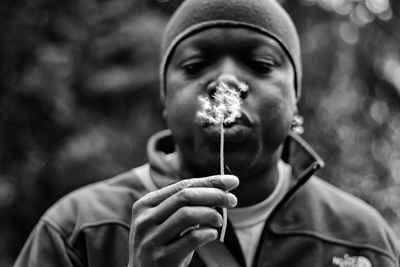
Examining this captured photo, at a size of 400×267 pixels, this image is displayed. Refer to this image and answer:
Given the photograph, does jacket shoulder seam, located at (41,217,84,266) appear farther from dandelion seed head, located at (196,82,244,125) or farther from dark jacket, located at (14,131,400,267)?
dandelion seed head, located at (196,82,244,125)

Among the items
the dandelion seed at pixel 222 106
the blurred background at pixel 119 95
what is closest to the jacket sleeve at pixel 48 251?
the dandelion seed at pixel 222 106

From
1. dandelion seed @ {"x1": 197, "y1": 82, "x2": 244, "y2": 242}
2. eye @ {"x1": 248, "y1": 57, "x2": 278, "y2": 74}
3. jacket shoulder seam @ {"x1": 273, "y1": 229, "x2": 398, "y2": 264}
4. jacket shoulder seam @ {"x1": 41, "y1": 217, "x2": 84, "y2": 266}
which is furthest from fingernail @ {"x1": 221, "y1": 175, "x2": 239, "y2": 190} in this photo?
jacket shoulder seam @ {"x1": 41, "y1": 217, "x2": 84, "y2": 266}

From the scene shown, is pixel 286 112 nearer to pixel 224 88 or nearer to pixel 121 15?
pixel 224 88

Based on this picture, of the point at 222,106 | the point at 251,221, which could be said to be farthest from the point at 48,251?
the point at 222,106

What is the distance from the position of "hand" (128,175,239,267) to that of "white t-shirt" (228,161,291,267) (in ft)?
2.64

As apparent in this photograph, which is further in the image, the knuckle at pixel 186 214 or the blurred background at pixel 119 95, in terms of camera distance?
the blurred background at pixel 119 95

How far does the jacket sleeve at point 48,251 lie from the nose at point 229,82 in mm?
1002

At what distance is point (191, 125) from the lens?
2211mm

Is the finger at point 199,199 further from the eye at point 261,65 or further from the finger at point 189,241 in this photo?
the eye at point 261,65

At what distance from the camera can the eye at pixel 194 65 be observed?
2311 mm

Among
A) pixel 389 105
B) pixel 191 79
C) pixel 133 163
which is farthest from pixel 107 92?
pixel 389 105

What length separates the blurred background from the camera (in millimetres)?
4902

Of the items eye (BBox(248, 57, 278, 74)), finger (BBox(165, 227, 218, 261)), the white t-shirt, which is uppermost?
eye (BBox(248, 57, 278, 74))

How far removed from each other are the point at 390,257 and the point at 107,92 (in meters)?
3.43
